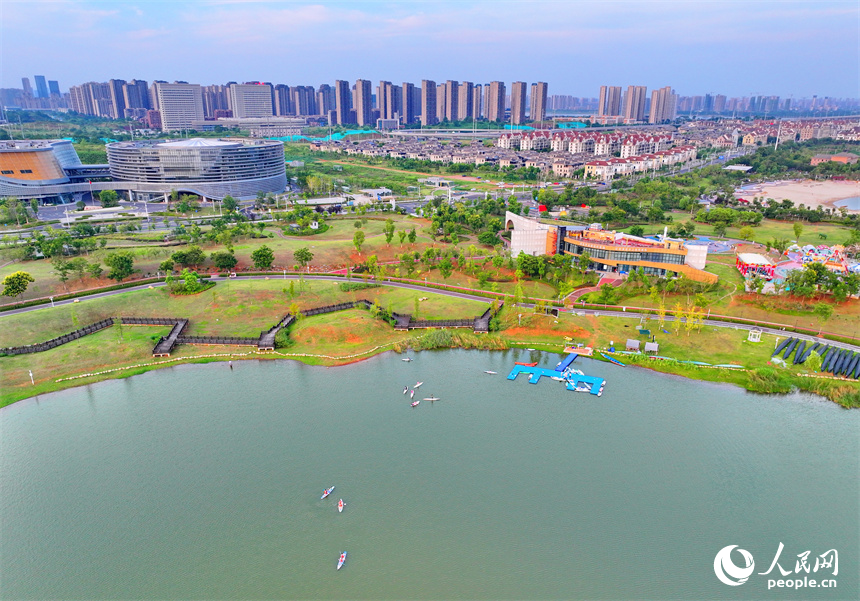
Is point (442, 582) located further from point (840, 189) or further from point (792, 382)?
point (840, 189)

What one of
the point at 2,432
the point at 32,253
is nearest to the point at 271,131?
the point at 32,253

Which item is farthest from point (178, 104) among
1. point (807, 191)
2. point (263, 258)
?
point (807, 191)

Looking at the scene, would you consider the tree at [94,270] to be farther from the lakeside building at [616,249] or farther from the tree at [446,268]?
the lakeside building at [616,249]

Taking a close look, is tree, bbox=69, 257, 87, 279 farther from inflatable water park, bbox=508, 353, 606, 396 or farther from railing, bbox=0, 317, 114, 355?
inflatable water park, bbox=508, 353, 606, 396

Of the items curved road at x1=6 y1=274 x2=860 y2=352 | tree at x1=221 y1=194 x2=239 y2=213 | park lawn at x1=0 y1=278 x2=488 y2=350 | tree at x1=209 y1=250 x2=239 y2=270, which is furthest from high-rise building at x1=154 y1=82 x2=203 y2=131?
park lawn at x1=0 y1=278 x2=488 y2=350

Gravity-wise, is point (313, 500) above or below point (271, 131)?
below
